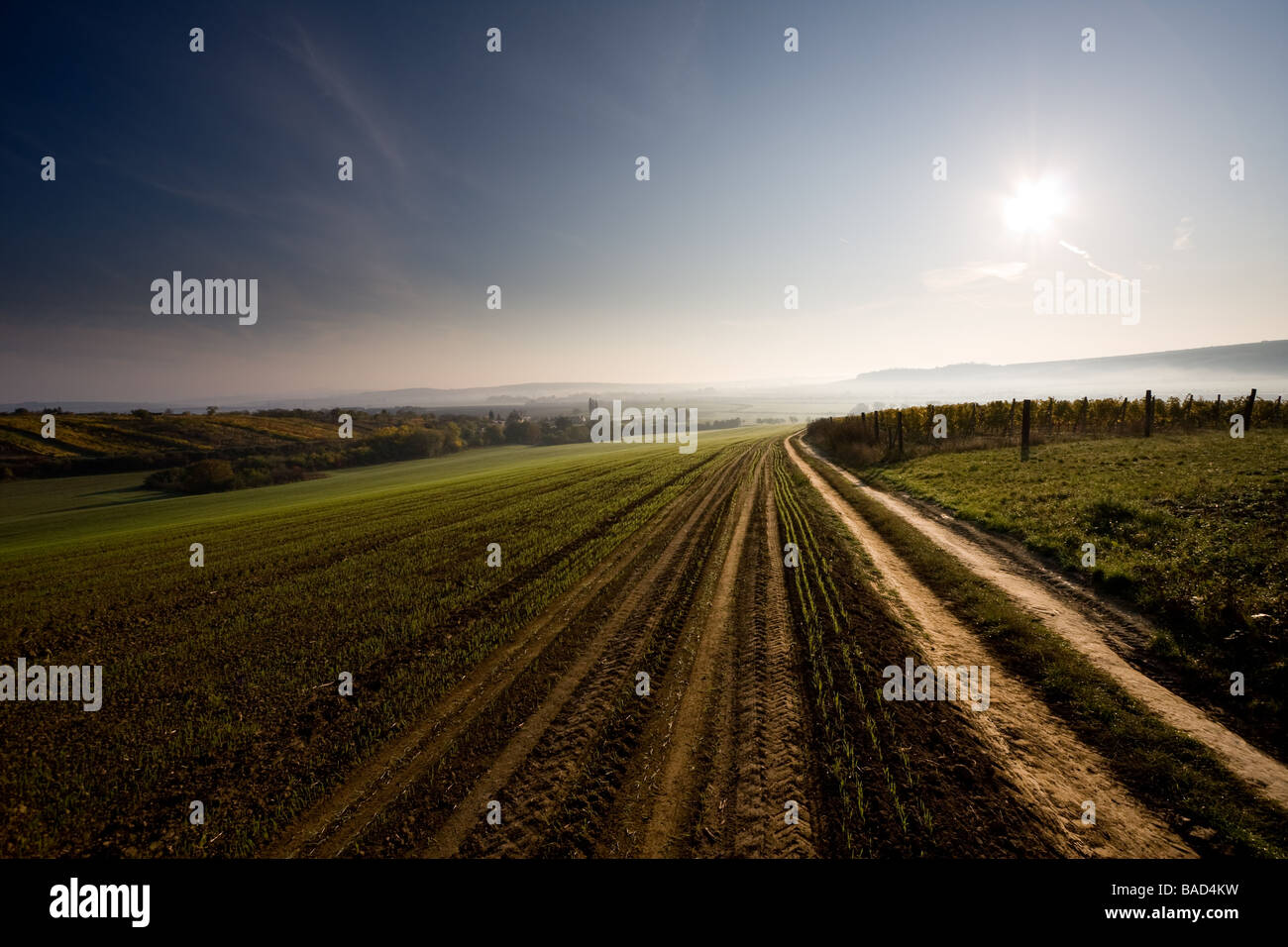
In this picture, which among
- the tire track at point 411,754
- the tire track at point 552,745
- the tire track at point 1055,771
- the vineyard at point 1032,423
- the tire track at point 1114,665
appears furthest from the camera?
the vineyard at point 1032,423

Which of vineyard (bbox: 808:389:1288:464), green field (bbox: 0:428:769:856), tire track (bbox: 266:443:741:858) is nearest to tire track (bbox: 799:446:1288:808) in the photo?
tire track (bbox: 266:443:741:858)

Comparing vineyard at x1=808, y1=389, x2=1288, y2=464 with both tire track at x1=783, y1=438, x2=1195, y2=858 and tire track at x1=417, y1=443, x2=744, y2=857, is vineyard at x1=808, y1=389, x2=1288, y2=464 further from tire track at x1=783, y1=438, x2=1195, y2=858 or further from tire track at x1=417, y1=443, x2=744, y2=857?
tire track at x1=417, y1=443, x2=744, y2=857

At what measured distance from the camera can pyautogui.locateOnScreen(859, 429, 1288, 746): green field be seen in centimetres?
668

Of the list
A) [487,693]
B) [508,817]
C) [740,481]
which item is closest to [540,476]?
[740,481]

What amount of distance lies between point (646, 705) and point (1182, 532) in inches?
533

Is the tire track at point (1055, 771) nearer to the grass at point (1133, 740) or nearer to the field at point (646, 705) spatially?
the field at point (646, 705)

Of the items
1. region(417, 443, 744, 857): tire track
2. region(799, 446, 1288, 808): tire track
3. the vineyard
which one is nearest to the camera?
region(417, 443, 744, 857): tire track

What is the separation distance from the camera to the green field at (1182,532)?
263 inches

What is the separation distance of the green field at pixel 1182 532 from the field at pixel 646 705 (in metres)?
0.14

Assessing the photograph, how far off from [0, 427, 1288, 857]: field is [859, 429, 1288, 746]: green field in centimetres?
14

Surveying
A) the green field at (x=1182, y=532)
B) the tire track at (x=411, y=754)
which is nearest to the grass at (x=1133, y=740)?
the green field at (x=1182, y=532)

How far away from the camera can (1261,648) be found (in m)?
6.53

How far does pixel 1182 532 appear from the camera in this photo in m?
10.6
